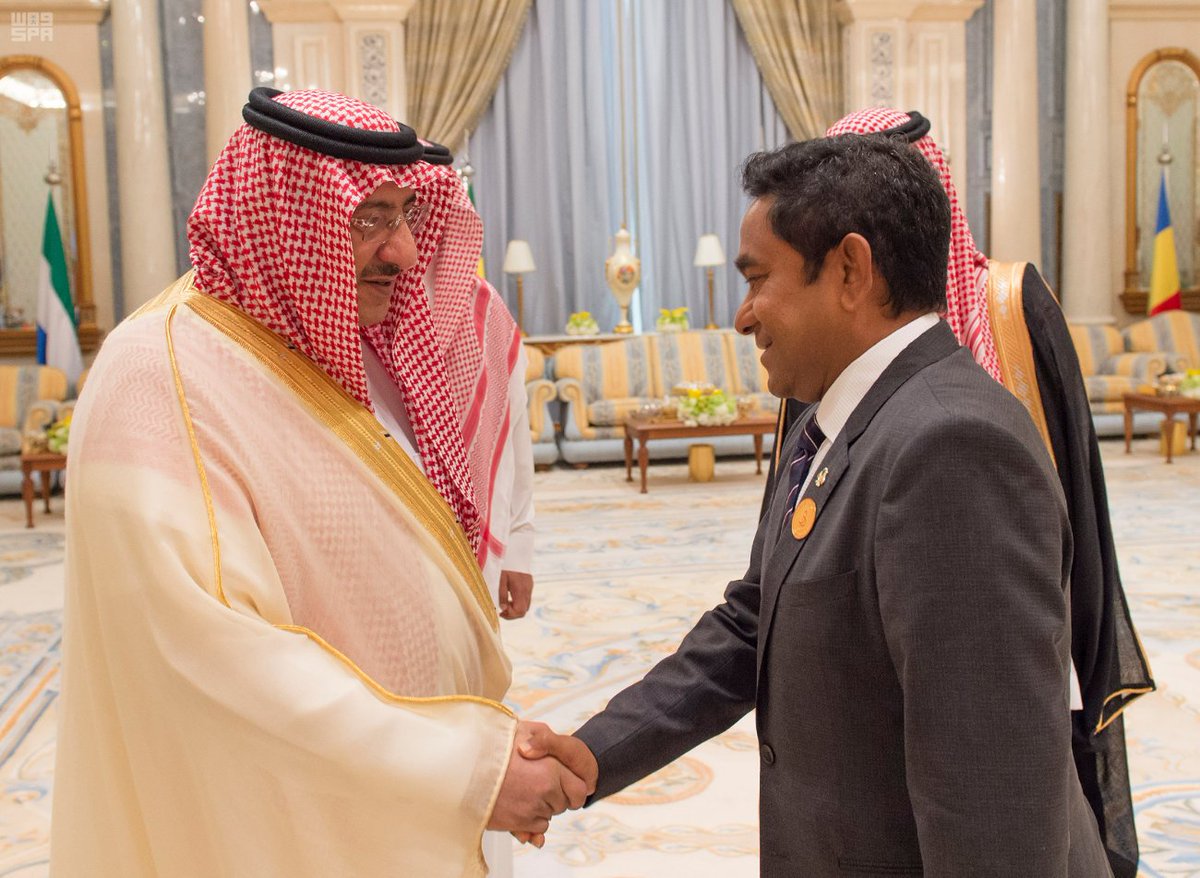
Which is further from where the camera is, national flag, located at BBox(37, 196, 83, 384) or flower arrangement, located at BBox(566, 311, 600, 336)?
flower arrangement, located at BBox(566, 311, 600, 336)

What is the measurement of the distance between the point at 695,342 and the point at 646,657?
570cm

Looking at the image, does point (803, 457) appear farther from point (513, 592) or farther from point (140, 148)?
point (140, 148)

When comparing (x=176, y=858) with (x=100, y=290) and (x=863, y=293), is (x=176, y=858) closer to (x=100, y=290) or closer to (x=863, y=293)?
(x=863, y=293)

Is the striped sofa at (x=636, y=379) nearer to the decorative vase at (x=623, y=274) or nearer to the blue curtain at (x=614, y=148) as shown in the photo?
the decorative vase at (x=623, y=274)

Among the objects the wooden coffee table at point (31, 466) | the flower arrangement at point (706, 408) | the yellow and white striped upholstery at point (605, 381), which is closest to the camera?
the wooden coffee table at point (31, 466)

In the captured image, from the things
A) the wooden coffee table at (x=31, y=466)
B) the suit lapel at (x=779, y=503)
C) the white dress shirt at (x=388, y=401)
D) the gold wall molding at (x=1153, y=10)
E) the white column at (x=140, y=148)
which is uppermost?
the gold wall molding at (x=1153, y=10)

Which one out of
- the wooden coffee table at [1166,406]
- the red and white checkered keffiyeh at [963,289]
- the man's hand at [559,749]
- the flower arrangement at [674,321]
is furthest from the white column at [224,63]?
the man's hand at [559,749]

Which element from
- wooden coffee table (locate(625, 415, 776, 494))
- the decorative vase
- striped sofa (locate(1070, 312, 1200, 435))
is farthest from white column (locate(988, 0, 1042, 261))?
wooden coffee table (locate(625, 415, 776, 494))

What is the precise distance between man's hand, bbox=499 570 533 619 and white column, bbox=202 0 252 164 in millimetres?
7771

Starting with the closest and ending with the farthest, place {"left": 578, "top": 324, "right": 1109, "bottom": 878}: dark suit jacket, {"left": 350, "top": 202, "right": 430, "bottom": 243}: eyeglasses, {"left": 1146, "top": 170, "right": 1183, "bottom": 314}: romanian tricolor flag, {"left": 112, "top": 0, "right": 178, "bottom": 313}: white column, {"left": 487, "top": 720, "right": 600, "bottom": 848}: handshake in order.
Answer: {"left": 578, "top": 324, "right": 1109, "bottom": 878}: dark suit jacket
{"left": 487, "top": 720, "right": 600, "bottom": 848}: handshake
{"left": 350, "top": 202, "right": 430, "bottom": 243}: eyeglasses
{"left": 112, "top": 0, "right": 178, "bottom": 313}: white column
{"left": 1146, "top": 170, "right": 1183, "bottom": 314}: romanian tricolor flag

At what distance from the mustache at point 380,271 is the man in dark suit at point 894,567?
60 centimetres

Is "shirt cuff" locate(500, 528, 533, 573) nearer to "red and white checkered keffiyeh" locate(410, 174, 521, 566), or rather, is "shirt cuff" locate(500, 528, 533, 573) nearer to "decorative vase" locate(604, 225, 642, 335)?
"red and white checkered keffiyeh" locate(410, 174, 521, 566)

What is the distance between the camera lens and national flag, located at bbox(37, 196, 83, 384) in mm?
9359

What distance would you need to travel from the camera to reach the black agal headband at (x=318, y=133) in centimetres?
163
